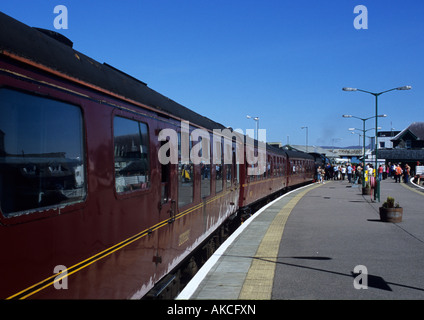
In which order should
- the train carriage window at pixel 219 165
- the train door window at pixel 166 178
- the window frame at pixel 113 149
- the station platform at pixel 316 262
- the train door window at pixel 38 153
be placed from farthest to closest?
1. the train carriage window at pixel 219 165
2. the station platform at pixel 316 262
3. the train door window at pixel 166 178
4. the window frame at pixel 113 149
5. the train door window at pixel 38 153

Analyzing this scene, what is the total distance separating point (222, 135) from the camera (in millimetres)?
10984

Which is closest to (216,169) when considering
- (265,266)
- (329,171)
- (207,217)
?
(207,217)

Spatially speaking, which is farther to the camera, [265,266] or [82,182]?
[265,266]

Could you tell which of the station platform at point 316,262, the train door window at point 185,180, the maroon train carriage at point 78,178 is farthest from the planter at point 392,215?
the maroon train carriage at point 78,178

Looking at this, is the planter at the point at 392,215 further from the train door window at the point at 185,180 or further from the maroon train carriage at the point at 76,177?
the maroon train carriage at the point at 76,177

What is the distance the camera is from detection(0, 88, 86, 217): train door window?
2.79m

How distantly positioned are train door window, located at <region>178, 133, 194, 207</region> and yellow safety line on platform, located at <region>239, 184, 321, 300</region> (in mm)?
1540

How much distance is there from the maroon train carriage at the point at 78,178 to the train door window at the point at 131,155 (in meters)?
0.01

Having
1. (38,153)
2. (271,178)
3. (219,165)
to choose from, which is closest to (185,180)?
(219,165)

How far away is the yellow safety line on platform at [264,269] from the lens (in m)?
6.11

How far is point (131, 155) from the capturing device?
4844 mm
